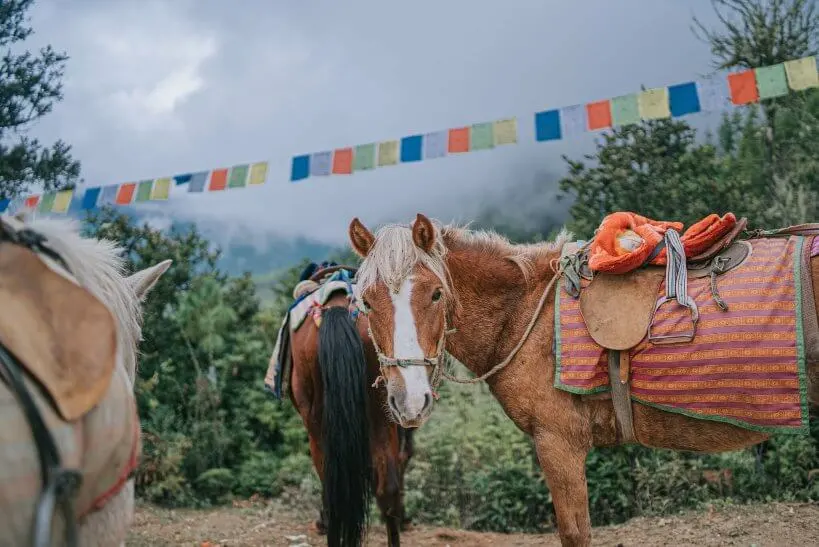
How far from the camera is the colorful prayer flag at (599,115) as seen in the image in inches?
233

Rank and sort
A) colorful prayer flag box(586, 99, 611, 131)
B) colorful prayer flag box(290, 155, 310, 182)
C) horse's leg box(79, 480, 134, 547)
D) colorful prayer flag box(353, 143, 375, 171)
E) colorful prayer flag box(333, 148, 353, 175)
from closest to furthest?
horse's leg box(79, 480, 134, 547) < colorful prayer flag box(586, 99, 611, 131) < colorful prayer flag box(353, 143, 375, 171) < colorful prayer flag box(333, 148, 353, 175) < colorful prayer flag box(290, 155, 310, 182)

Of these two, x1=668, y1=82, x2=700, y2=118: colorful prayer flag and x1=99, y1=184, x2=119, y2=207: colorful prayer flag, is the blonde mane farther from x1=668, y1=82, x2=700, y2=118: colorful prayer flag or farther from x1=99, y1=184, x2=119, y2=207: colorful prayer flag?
x1=99, y1=184, x2=119, y2=207: colorful prayer flag

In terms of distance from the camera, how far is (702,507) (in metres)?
5.03

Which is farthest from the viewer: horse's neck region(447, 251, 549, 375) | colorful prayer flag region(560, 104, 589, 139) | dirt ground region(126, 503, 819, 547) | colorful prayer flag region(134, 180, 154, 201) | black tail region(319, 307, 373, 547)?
colorful prayer flag region(134, 180, 154, 201)

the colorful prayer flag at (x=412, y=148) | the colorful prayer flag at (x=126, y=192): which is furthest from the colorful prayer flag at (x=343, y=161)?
the colorful prayer flag at (x=126, y=192)

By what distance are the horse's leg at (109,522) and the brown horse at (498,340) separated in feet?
4.36

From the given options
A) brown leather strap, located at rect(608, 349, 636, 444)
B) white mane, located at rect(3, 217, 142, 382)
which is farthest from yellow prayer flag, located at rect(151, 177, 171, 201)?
brown leather strap, located at rect(608, 349, 636, 444)

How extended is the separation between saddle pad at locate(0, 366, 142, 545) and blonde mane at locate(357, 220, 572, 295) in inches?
58.9

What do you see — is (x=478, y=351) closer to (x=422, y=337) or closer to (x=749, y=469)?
(x=422, y=337)

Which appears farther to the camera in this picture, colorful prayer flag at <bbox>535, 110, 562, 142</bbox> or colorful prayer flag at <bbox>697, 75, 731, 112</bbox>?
colorful prayer flag at <bbox>535, 110, 562, 142</bbox>

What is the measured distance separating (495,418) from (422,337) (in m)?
4.03

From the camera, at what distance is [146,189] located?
7.62m

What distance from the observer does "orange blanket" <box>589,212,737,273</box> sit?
292 centimetres

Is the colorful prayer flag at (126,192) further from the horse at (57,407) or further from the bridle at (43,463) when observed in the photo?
the bridle at (43,463)
